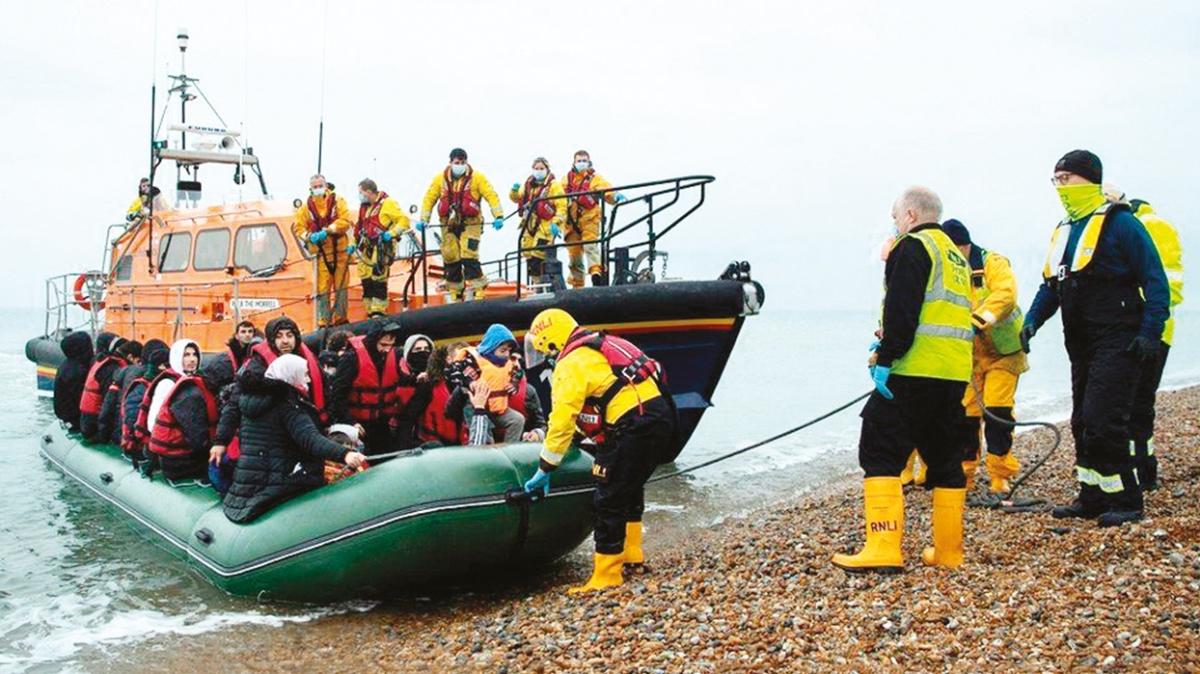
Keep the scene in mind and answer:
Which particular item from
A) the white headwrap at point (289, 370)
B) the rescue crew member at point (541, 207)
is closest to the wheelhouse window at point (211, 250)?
the rescue crew member at point (541, 207)

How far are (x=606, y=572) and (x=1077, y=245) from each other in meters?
2.70

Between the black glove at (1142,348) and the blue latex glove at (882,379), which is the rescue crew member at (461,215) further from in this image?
the black glove at (1142,348)

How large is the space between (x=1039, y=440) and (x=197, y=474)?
837 cm

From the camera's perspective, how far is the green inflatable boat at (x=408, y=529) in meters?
5.13

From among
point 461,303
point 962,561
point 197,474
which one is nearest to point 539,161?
point 461,303

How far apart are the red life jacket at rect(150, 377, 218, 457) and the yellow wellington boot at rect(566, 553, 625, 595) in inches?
114

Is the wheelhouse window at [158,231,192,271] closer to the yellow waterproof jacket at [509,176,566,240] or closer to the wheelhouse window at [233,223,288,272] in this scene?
the wheelhouse window at [233,223,288,272]

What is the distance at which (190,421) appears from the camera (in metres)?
6.39

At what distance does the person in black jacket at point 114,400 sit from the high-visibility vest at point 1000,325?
6202 mm

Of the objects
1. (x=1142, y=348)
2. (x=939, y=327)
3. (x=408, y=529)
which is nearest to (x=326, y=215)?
(x=408, y=529)

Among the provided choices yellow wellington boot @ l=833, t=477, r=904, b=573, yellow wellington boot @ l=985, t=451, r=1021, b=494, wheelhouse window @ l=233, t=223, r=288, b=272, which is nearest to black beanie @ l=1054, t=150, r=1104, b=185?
yellow wellington boot @ l=833, t=477, r=904, b=573

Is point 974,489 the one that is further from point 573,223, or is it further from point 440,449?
point 573,223

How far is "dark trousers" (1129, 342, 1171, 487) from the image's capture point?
5168 millimetres

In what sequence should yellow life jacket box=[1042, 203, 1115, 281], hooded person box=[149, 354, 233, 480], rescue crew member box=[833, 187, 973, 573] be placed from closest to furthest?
rescue crew member box=[833, 187, 973, 573] → yellow life jacket box=[1042, 203, 1115, 281] → hooded person box=[149, 354, 233, 480]
